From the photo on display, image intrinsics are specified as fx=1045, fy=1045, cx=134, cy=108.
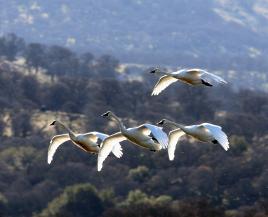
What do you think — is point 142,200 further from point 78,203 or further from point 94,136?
point 94,136

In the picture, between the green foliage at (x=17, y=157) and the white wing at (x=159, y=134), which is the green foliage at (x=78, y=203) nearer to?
the green foliage at (x=17, y=157)

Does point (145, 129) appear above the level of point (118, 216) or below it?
above

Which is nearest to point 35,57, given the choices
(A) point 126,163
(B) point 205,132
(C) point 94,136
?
(A) point 126,163

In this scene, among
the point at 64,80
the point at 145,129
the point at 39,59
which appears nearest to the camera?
the point at 145,129

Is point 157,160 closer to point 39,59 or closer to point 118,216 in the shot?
point 118,216

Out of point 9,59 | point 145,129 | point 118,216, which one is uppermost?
point 145,129

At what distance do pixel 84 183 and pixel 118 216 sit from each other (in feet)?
81.4

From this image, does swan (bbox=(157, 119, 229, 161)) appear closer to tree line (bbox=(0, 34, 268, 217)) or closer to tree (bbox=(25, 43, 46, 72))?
tree line (bbox=(0, 34, 268, 217))

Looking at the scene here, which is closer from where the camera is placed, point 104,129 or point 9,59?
point 104,129

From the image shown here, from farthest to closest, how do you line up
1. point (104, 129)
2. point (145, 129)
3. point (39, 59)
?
point (39, 59) < point (104, 129) < point (145, 129)

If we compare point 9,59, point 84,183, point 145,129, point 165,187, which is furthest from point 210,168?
point 9,59

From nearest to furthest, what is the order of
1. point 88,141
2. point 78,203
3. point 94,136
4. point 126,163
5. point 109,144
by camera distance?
point 88,141 → point 109,144 → point 94,136 → point 78,203 → point 126,163

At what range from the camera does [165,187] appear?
87812mm

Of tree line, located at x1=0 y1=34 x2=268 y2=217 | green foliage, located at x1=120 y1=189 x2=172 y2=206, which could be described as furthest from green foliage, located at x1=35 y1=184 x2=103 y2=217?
green foliage, located at x1=120 y1=189 x2=172 y2=206
